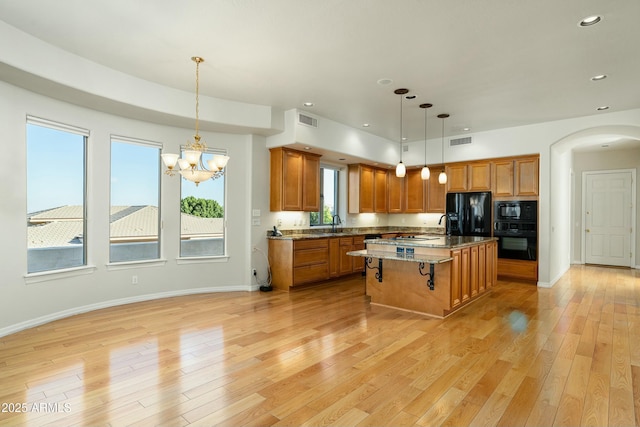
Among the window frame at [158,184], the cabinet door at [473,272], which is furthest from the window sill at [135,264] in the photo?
the cabinet door at [473,272]

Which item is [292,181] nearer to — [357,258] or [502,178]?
[357,258]

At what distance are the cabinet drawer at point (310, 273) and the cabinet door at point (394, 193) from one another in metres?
2.79

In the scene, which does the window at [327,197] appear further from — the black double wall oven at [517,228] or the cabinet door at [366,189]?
the black double wall oven at [517,228]

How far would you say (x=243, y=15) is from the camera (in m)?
3.00

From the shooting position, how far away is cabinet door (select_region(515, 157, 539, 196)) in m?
6.46

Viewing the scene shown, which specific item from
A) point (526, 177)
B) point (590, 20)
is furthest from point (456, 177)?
point (590, 20)

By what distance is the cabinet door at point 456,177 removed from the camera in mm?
7320

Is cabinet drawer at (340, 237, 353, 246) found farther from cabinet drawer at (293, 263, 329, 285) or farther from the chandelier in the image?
the chandelier

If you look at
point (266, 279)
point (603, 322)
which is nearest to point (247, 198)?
point (266, 279)

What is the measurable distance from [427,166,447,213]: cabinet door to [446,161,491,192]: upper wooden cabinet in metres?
0.26

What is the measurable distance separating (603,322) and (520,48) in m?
3.33

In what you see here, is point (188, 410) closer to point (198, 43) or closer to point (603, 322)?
point (198, 43)

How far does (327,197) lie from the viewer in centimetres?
776

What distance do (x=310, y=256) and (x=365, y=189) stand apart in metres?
2.46
